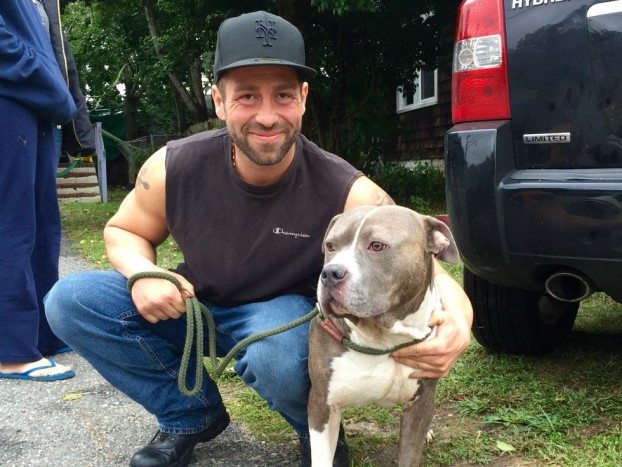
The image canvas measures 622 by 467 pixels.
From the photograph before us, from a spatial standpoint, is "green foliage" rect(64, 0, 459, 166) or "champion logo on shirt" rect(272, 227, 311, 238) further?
"green foliage" rect(64, 0, 459, 166)

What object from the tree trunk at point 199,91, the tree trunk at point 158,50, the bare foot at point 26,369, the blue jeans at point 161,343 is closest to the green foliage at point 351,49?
the tree trunk at point 158,50

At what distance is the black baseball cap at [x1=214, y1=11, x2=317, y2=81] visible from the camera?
263cm

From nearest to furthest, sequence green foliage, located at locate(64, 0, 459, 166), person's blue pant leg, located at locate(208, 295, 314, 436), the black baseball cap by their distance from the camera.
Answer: person's blue pant leg, located at locate(208, 295, 314, 436) < the black baseball cap < green foliage, located at locate(64, 0, 459, 166)

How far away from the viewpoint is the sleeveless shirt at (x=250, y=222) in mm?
2738

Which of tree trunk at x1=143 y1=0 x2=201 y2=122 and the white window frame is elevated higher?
tree trunk at x1=143 y1=0 x2=201 y2=122

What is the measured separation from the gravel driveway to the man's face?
1.21 m

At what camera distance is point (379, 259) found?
2.23 metres

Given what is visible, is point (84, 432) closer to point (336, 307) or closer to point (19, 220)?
point (19, 220)

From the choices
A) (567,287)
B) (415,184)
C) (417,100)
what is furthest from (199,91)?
(567,287)

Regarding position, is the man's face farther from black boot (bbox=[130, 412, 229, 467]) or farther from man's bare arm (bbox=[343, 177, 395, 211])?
black boot (bbox=[130, 412, 229, 467])

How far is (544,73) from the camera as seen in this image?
8.32 feet

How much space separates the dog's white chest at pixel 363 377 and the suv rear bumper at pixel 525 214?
0.63 meters

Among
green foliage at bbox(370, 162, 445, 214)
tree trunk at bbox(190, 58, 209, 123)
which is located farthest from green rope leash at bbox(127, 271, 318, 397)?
tree trunk at bbox(190, 58, 209, 123)

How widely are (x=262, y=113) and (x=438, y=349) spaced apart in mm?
1102
